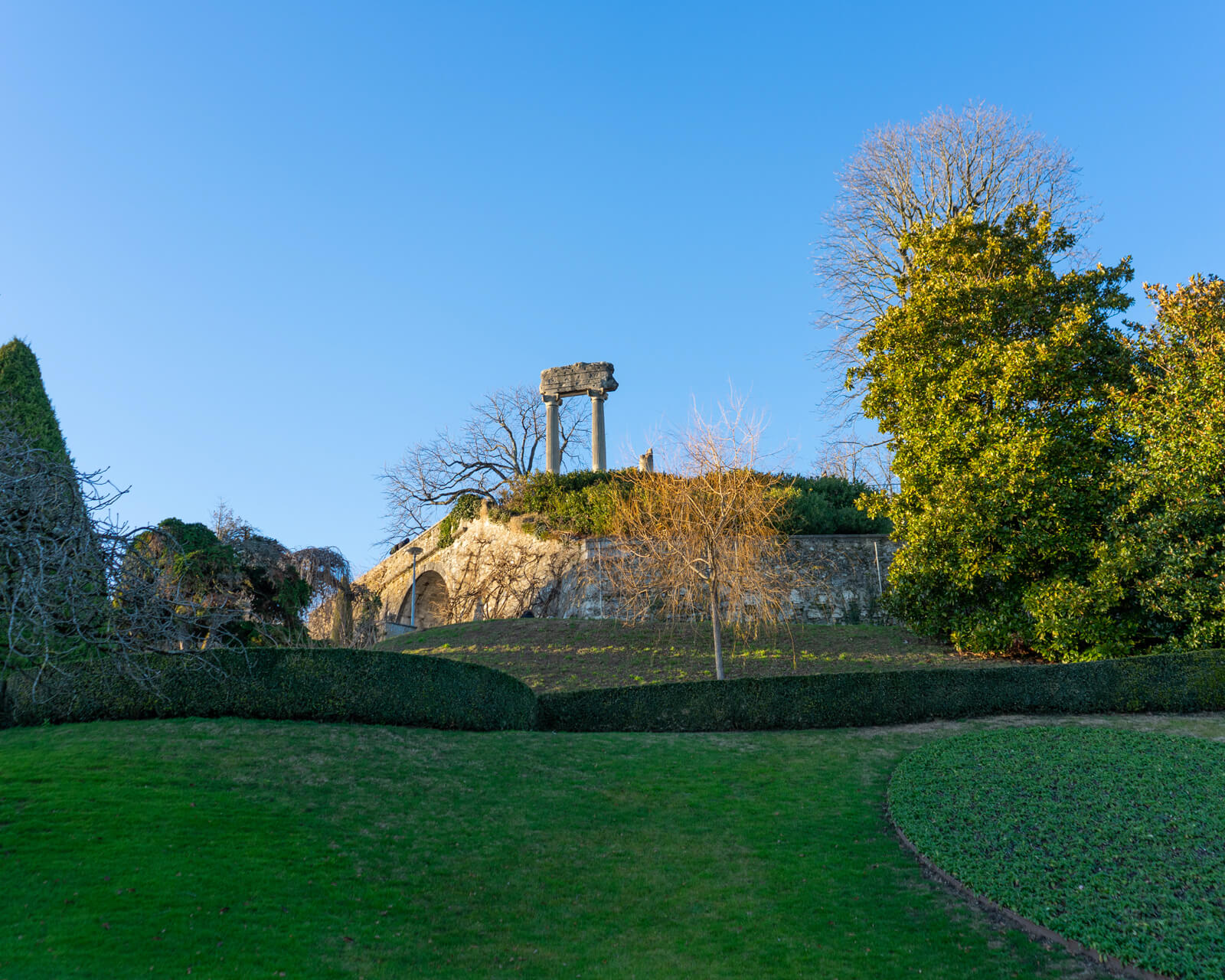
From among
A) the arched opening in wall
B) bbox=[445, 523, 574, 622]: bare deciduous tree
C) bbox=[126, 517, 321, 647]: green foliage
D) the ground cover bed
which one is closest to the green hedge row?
the ground cover bed

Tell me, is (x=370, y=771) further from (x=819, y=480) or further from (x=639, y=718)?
(x=819, y=480)

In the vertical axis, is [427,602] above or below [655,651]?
above

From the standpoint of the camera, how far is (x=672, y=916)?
752cm

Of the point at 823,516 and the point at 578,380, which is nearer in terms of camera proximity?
the point at 823,516

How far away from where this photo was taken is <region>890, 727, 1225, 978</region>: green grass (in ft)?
22.4

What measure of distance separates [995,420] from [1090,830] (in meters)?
10.4

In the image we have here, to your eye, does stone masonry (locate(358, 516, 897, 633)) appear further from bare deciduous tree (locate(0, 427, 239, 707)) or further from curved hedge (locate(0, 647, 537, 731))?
bare deciduous tree (locate(0, 427, 239, 707))

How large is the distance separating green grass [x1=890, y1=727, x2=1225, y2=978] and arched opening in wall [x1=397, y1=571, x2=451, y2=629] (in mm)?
21726

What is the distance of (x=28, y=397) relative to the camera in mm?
13414

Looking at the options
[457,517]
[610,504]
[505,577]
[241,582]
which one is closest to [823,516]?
[610,504]

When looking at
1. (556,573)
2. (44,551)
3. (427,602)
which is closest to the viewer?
(44,551)

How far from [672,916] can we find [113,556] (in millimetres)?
5927

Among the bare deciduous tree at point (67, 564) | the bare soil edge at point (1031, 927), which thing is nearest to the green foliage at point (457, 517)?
the bare deciduous tree at point (67, 564)

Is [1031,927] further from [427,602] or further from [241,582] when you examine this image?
[427,602]
